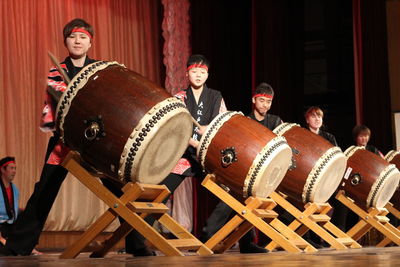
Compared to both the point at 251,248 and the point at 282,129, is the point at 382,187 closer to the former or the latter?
the point at 282,129

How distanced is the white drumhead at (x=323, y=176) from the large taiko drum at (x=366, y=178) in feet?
1.94

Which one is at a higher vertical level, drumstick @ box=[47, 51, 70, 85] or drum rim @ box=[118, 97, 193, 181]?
drumstick @ box=[47, 51, 70, 85]

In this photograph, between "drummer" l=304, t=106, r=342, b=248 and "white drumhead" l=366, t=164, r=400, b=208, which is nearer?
"white drumhead" l=366, t=164, r=400, b=208

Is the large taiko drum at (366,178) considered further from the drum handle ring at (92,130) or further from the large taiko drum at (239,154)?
the drum handle ring at (92,130)

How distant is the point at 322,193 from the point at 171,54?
9.67 feet

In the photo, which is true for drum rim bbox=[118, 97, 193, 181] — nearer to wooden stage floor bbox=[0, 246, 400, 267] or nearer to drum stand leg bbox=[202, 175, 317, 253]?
wooden stage floor bbox=[0, 246, 400, 267]

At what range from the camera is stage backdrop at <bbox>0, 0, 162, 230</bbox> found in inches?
211

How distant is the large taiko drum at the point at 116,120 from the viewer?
8.01 feet

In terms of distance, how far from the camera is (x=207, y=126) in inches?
129

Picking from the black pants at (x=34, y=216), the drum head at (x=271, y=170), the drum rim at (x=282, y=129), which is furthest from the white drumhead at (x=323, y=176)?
the black pants at (x=34, y=216)

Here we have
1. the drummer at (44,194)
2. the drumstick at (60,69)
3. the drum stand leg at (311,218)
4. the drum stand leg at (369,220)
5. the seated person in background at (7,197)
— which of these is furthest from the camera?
the drum stand leg at (369,220)

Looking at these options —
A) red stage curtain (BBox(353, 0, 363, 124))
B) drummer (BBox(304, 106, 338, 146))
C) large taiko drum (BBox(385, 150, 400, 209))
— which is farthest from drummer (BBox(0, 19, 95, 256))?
red stage curtain (BBox(353, 0, 363, 124))

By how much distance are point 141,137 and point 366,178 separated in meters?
2.58

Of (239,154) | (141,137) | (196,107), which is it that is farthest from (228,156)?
(141,137)
